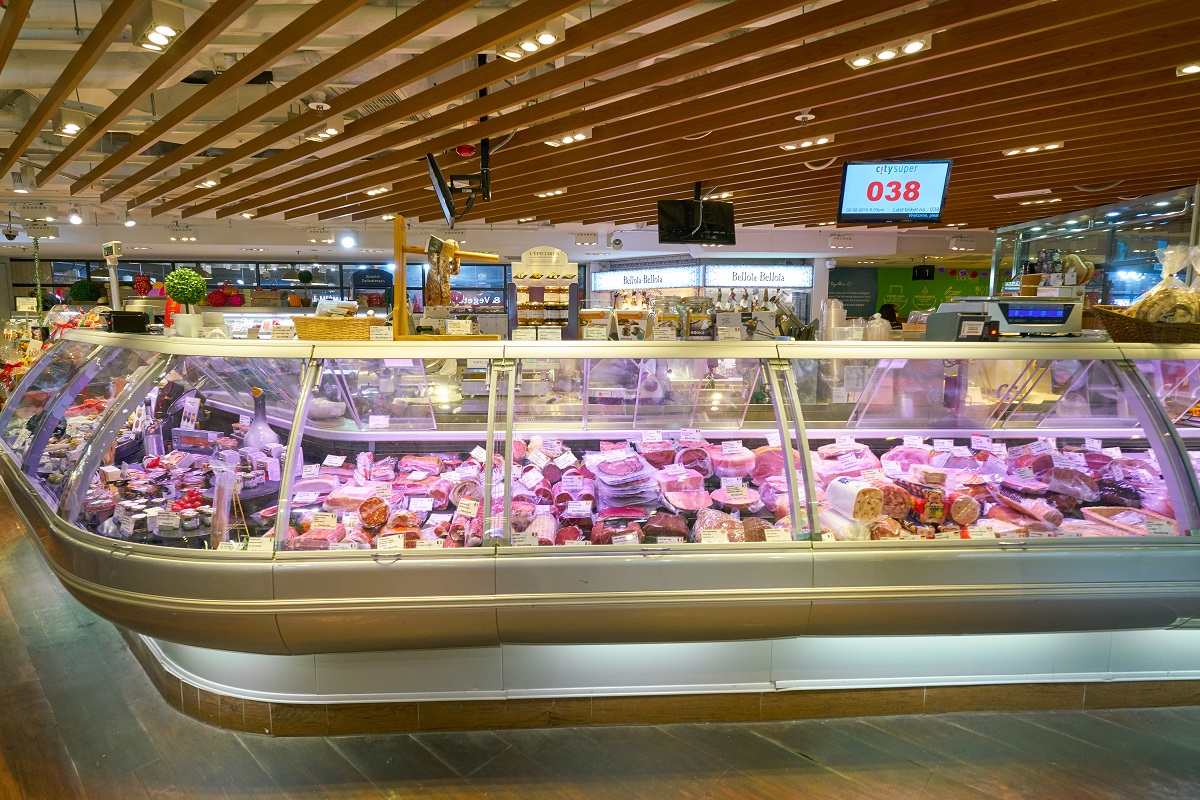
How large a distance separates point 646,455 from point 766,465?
0.60m

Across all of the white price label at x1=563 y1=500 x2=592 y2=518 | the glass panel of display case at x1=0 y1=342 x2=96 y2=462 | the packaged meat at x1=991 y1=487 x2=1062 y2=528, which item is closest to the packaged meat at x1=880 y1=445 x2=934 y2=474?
the packaged meat at x1=991 y1=487 x2=1062 y2=528

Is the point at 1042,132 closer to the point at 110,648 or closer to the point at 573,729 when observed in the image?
the point at 573,729

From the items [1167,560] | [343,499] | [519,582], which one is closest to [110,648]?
[343,499]

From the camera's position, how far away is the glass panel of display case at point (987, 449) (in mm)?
2615

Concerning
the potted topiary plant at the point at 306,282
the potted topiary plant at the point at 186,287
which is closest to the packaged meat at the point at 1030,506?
the potted topiary plant at the point at 186,287

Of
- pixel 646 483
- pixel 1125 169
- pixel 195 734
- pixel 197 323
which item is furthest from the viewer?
pixel 1125 169

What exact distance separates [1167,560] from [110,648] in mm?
4934

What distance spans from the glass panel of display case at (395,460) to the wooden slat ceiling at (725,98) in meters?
1.85

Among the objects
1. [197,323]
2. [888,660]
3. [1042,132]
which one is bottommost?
[888,660]

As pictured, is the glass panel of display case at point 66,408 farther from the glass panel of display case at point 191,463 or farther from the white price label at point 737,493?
the white price label at point 737,493

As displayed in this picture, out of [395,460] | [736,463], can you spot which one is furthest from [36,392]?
[736,463]

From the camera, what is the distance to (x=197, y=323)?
338cm

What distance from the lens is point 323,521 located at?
95.1 inches

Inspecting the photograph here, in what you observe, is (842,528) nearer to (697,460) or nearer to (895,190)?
(697,460)
